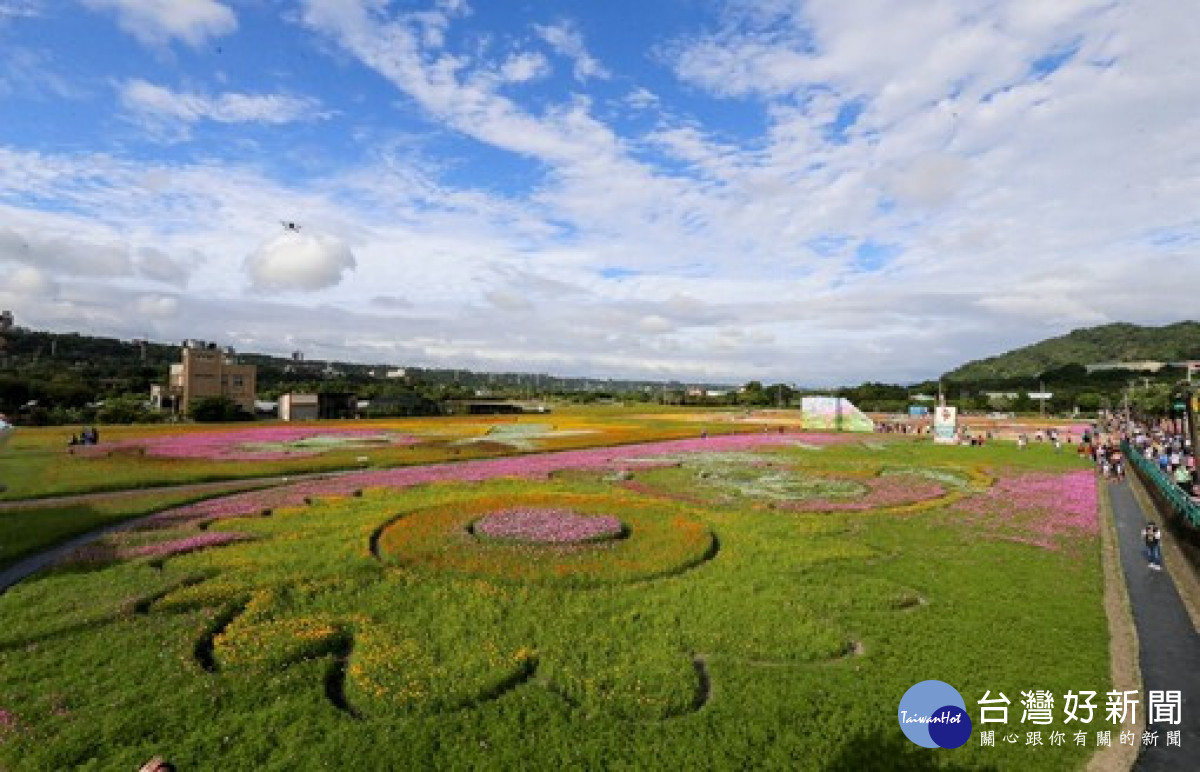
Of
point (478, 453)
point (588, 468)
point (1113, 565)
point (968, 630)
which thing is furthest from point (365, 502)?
point (1113, 565)

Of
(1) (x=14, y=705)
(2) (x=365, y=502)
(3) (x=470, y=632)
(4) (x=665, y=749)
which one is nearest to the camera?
(4) (x=665, y=749)

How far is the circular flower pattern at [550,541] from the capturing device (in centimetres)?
1711

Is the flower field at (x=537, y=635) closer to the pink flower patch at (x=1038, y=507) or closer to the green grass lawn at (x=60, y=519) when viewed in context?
the pink flower patch at (x=1038, y=507)

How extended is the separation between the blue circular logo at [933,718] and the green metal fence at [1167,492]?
17224mm

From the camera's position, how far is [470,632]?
12953 mm

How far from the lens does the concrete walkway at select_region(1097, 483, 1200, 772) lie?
31.1 feet

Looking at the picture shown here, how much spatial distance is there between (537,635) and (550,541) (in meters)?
6.95

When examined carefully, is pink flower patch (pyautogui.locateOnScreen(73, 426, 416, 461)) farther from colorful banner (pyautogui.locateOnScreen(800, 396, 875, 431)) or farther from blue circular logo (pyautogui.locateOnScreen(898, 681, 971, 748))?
colorful banner (pyautogui.locateOnScreen(800, 396, 875, 431))

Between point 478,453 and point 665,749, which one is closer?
point 665,749

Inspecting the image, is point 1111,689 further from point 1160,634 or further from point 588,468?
point 588,468

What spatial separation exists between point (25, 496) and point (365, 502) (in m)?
15.2

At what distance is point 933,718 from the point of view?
9406mm

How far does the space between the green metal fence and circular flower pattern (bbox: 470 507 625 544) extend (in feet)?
63.6

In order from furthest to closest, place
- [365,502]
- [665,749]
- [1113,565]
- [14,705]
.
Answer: [365,502], [1113,565], [14,705], [665,749]
